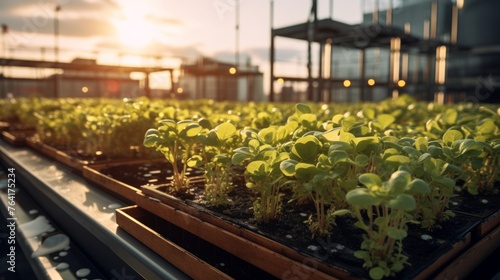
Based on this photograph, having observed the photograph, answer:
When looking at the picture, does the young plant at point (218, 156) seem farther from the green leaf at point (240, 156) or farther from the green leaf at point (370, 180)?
the green leaf at point (370, 180)

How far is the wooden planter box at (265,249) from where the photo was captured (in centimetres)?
156

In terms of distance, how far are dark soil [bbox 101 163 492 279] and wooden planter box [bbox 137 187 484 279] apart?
0.02 metres

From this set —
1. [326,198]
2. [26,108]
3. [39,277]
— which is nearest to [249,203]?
[326,198]

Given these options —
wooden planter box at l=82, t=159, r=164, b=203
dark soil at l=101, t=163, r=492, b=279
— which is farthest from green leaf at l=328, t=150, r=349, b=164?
wooden planter box at l=82, t=159, r=164, b=203

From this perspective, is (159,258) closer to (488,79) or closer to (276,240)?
(276,240)

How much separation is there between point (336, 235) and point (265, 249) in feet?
1.34

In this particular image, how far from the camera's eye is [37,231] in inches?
129

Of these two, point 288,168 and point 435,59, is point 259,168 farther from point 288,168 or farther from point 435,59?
point 435,59

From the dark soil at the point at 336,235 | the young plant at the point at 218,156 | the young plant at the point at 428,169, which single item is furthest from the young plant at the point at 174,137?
the young plant at the point at 428,169

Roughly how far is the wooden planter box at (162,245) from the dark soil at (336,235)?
323mm

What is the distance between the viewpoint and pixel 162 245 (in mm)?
2188

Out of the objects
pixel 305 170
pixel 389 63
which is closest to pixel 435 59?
pixel 389 63

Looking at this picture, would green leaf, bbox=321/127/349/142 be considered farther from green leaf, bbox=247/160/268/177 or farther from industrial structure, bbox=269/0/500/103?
industrial structure, bbox=269/0/500/103

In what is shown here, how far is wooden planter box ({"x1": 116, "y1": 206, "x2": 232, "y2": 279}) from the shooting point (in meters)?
Answer: 1.87
